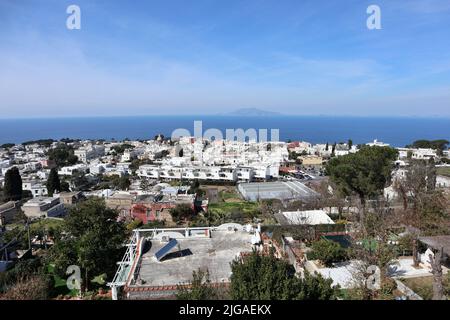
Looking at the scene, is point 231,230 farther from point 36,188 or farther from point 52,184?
point 36,188

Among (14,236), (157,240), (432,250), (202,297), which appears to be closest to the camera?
(202,297)

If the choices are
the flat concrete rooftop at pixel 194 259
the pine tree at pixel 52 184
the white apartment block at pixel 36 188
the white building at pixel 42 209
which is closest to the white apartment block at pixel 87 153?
the white apartment block at pixel 36 188

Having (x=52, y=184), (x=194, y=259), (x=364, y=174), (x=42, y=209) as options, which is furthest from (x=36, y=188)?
(x=364, y=174)

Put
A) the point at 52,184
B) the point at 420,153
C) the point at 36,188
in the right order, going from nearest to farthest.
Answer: the point at 52,184, the point at 36,188, the point at 420,153

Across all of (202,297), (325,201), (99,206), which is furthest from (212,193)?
(202,297)

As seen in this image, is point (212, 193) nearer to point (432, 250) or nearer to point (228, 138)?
point (432, 250)

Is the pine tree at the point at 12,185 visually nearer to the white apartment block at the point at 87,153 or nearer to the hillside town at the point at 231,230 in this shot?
the hillside town at the point at 231,230

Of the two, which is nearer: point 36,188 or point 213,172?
point 36,188
